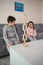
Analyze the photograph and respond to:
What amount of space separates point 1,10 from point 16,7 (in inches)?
23.3

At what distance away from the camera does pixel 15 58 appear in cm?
131

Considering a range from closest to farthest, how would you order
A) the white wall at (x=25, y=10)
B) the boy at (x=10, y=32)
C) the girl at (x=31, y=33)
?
the boy at (x=10, y=32)
the girl at (x=31, y=33)
the white wall at (x=25, y=10)

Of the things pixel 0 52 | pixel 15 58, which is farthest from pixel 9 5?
pixel 15 58

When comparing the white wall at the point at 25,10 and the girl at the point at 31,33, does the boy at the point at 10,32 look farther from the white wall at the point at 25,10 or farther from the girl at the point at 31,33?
the white wall at the point at 25,10

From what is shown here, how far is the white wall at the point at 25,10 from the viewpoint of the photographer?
11.6ft

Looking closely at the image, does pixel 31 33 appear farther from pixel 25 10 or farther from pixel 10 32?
pixel 25 10

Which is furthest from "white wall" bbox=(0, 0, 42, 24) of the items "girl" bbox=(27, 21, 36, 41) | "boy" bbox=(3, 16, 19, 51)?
"boy" bbox=(3, 16, 19, 51)

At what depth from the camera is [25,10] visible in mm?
4020

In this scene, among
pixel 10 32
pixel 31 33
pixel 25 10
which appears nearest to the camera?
pixel 10 32

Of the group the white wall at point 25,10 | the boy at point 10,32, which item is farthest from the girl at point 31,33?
the white wall at point 25,10

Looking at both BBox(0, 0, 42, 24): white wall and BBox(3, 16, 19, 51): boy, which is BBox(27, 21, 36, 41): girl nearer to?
BBox(3, 16, 19, 51): boy

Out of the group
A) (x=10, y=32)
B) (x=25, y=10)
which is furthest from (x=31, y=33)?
(x=25, y=10)

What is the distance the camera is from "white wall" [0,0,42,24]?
3.53m

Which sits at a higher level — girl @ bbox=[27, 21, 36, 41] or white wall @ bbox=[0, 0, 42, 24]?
white wall @ bbox=[0, 0, 42, 24]
